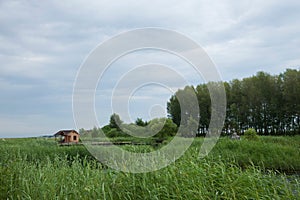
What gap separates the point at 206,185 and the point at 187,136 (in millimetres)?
9776

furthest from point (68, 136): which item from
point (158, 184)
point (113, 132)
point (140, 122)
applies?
point (158, 184)

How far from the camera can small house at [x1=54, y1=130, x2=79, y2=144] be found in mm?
16016

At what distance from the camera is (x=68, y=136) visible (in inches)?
634

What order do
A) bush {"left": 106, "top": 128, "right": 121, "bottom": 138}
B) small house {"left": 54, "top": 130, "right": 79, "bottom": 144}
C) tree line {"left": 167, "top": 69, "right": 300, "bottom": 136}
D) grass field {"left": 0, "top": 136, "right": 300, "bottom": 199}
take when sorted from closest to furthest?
1. grass field {"left": 0, "top": 136, "right": 300, "bottom": 199}
2. bush {"left": 106, "top": 128, "right": 121, "bottom": 138}
3. small house {"left": 54, "top": 130, "right": 79, "bottom": 144}
4. tree line {"left": 167, "top": 69, "right": 300, "bottom": 136}

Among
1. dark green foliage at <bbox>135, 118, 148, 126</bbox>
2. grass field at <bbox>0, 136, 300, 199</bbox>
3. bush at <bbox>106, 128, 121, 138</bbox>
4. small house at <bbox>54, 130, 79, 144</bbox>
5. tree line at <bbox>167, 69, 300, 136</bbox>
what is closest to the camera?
grass field at <bbox>0, 136, 300, 199</bbox>

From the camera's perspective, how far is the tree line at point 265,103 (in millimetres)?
19859

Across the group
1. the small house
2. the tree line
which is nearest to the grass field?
the small house

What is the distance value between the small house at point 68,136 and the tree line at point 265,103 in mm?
8561

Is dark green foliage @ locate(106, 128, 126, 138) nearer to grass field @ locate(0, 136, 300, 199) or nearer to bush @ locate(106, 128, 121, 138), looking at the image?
bush @ locate(106, 128, 121, 138)

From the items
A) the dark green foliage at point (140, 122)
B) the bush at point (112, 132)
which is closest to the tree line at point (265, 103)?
the bush at point (112, 132)

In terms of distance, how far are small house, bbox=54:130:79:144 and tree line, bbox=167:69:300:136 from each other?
8.56 metres

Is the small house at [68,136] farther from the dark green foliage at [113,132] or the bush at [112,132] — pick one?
the bush at [112,132]

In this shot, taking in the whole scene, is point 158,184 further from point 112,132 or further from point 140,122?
point 112,132

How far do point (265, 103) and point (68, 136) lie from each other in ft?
39.5
